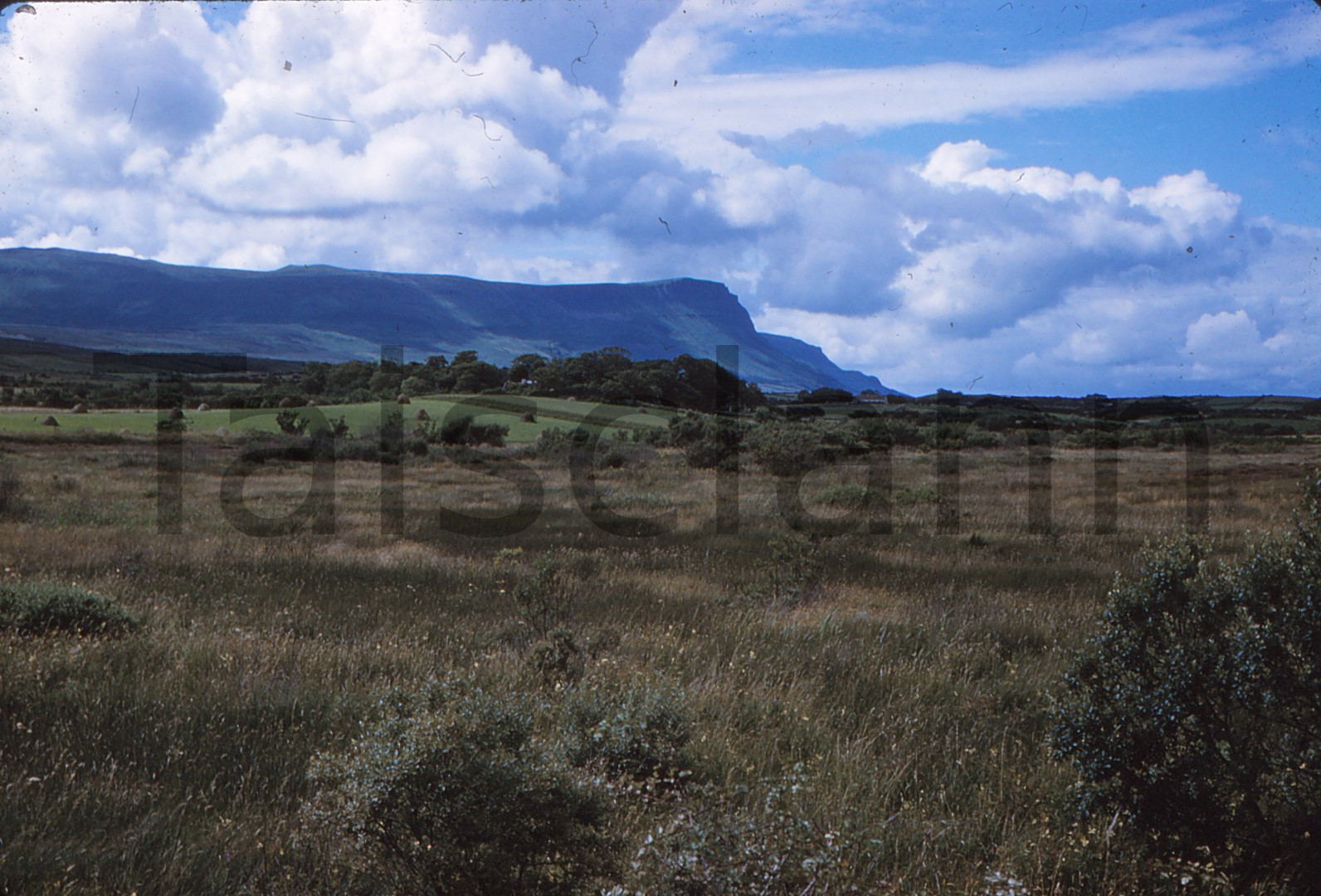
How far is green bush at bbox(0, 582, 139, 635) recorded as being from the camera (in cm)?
662

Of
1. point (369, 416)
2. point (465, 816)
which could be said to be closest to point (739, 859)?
point (465, 816)

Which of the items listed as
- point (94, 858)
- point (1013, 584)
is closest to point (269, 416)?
point (1013, 584)

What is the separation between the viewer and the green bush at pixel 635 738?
14.6ft

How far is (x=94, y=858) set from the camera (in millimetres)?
3104

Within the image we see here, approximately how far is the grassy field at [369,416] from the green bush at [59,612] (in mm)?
39133

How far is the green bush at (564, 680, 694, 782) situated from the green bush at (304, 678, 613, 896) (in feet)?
3.52

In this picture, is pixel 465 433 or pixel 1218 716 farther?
pixel 465 433

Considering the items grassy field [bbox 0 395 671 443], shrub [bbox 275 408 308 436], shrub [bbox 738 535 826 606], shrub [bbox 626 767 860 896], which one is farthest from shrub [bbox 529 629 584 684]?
shrub [bbox 275 408 308 436]

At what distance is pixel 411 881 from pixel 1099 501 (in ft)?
81.2

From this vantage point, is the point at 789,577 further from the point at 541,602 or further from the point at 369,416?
the point at 369,416

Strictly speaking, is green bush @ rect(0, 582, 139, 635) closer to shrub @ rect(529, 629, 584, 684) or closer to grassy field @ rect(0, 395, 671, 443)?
shrub @ rect(529, 629, 584, 684)

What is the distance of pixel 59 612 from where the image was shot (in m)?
6.90

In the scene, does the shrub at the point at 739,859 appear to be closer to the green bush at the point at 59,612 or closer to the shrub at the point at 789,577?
the green bush at the point at 59,612

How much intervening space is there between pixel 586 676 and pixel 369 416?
164 ft
